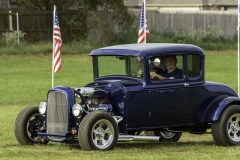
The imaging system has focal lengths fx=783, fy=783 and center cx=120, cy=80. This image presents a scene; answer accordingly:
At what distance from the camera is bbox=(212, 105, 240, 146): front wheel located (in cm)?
1260

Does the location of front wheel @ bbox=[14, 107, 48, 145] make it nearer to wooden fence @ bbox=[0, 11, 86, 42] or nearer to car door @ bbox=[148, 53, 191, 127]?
car door @ bbox=[148, 53, 191, 127]

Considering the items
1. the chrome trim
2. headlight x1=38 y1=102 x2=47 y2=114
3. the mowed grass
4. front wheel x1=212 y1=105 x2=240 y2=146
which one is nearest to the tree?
the mowed grass

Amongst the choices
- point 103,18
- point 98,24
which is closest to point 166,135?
point 98,24

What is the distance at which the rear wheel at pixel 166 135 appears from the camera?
534 inches

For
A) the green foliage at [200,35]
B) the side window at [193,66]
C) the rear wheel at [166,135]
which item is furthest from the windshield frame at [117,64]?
the green foliage at [200,35]

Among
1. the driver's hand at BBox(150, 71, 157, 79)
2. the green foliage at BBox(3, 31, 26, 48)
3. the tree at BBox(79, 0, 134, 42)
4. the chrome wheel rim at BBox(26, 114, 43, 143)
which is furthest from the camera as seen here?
the tree at BBox(79, 0, 134, 42)

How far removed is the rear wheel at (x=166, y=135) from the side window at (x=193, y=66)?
4.26ft

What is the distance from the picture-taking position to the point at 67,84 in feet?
84.9

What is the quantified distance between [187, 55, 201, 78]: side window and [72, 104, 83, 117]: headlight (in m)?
2.16

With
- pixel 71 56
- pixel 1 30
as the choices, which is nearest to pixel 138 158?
pixel 71 56

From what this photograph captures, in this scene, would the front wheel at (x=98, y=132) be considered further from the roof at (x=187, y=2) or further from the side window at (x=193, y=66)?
the roof at (x=187, y=2)

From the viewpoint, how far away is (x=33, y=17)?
4047cm

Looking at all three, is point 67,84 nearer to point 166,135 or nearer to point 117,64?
point 166,135

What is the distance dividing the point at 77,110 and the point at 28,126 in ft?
4.20
